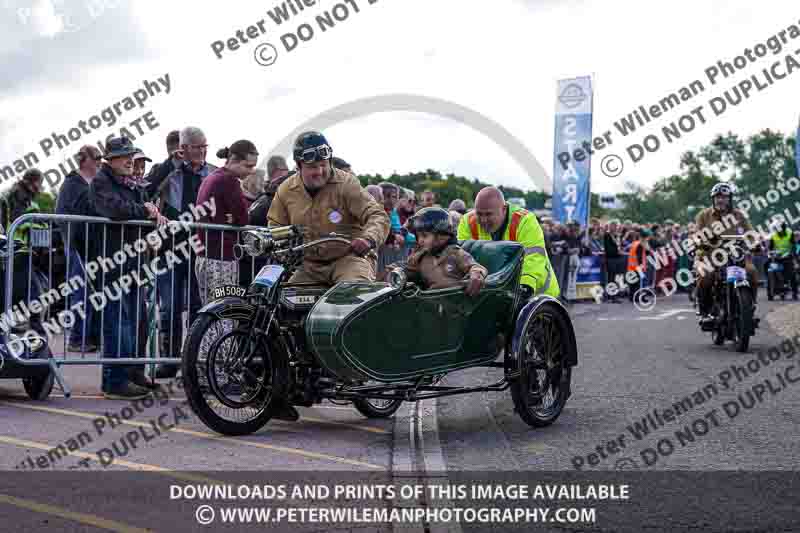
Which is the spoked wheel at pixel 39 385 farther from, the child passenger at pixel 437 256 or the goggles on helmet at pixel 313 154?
the child passenger at pixel 437 256

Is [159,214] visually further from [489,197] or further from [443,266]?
[443,266]

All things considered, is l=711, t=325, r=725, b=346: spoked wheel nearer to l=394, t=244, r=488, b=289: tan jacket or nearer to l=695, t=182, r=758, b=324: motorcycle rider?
l=695, t=182, r=758, b=324: motorcycle rider

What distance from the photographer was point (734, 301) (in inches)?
494

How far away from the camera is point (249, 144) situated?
917cm

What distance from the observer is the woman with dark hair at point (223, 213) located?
9.11 meters

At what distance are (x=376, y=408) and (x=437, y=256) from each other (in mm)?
1274

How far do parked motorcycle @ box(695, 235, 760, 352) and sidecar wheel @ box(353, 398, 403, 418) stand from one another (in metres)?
5.97

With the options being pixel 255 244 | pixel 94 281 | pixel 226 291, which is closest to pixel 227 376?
pixel 226 291

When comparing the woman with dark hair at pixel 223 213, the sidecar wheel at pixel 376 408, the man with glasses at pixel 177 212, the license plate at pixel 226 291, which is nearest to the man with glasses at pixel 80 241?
the man with glasses at pixel 177 212

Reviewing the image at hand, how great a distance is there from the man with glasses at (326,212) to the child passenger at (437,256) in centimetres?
34

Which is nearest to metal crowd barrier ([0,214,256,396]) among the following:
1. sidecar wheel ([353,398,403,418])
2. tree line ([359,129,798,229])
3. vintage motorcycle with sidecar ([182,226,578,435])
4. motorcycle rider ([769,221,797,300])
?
sidecar wheel ([353,398,403,418])

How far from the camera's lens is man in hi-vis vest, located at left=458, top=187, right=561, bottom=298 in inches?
309

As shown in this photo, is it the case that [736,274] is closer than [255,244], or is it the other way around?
[255,244]

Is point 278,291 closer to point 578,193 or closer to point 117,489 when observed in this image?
point 117,489
